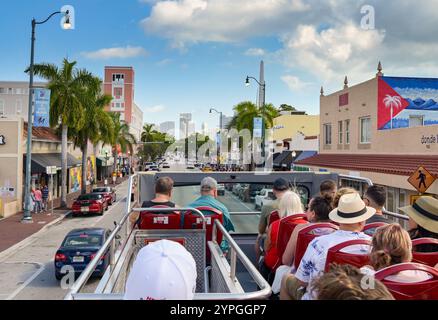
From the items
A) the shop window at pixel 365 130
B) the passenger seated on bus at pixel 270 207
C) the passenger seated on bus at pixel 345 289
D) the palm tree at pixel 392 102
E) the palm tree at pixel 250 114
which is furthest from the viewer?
the palm tree at pixel 250 114

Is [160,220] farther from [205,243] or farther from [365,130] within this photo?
[365,130]

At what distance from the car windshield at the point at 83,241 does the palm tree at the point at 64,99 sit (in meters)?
19.0

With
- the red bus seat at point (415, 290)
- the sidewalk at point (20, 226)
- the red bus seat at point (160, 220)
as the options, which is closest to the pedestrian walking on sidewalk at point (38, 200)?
the sidewalk at point (20, 226)

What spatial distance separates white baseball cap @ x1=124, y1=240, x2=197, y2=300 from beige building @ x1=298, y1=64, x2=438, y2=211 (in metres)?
15.2

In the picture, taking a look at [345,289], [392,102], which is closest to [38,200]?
[392,102]

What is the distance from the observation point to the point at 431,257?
11.5ft

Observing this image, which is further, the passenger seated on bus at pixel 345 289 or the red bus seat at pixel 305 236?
the red bus seat at pixel 305 236

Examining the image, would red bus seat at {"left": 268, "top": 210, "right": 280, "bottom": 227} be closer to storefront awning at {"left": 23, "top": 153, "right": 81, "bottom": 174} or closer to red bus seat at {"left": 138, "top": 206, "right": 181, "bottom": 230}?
red bus seat at {"left": 138, "top": 206, "right": 181, "bottom": 230}

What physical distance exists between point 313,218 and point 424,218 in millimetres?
980

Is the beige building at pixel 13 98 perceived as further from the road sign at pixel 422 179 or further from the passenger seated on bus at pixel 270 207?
the passenger seated on bus at pixel 270 207

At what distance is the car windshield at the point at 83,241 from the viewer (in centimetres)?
1296

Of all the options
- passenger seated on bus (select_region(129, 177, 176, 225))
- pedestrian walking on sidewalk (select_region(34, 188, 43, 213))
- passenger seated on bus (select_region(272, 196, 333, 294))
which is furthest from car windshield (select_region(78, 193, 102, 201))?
passenger seated on bus (select_region(272, 196, 333, 294))
